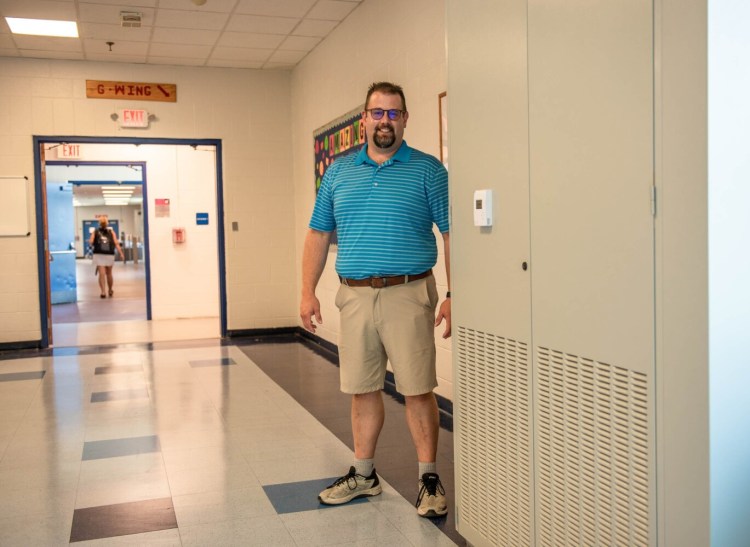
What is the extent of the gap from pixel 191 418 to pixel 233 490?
1.38m

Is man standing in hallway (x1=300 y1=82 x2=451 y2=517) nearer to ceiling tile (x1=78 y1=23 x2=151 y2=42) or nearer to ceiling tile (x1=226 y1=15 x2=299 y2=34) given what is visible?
ceiling tile (x1=226 y1=15 x2=299 y2=34)

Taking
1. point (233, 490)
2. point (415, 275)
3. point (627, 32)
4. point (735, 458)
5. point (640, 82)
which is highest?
point (627, 32)

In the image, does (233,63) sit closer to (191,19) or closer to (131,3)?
(191,19)

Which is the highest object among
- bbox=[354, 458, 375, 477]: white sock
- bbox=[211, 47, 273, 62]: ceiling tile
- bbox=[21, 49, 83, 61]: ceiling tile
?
bbox=[211, 47, 273, 62]: ceiling tile

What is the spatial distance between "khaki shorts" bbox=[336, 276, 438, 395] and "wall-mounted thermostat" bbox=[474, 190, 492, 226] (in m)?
0.59

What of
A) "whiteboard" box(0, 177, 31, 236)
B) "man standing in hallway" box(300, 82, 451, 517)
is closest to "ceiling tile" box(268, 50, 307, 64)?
"whiteboard" box(0, 177, 31, 236)

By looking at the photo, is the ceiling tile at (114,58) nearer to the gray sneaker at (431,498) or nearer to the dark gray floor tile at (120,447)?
the dark gray floor tile at (120,447)

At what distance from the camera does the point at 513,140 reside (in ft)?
7.24

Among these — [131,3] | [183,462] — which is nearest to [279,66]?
[131,3]

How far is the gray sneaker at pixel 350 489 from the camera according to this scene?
10.0 ft

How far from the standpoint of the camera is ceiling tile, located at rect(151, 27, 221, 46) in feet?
21.8

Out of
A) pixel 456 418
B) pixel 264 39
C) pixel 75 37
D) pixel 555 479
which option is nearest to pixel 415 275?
pixel 456 418

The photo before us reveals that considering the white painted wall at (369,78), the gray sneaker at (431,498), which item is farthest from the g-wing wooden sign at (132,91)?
the gray sneaker at (431,498)

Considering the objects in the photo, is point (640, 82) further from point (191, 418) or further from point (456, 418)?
point (191, 418)
